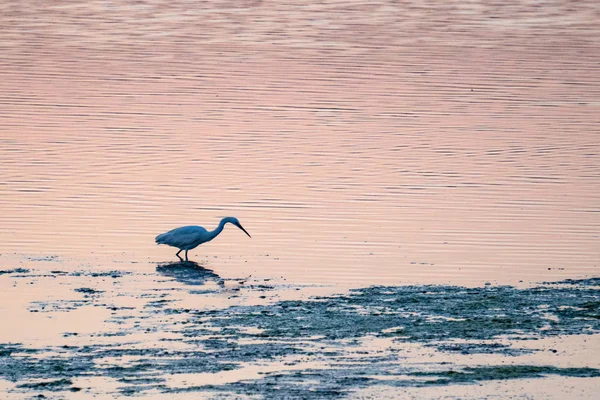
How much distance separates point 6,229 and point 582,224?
7.75 metres

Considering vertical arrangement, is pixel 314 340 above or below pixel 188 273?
above

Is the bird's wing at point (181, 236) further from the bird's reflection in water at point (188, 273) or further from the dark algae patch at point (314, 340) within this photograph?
the dark algae patch at point (314, 340)

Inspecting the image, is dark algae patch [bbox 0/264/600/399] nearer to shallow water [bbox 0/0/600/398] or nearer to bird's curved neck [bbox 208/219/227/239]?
shallow water [bbox 0/0/600/398]

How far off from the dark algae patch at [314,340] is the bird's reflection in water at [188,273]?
488 mm

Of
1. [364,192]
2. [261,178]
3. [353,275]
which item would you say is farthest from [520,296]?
[261,178]

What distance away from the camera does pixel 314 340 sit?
11.1 metres

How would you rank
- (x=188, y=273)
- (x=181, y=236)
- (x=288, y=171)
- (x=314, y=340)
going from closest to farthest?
(x=314, y=340), (x=188, y=273), (x=181, y=236), (x=288, y=171)

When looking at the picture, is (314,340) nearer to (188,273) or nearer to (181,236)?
(188,273)

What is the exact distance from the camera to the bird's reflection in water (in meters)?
14.2

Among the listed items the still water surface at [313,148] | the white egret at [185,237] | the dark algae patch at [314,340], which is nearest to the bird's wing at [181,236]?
the white egret at [185,237]

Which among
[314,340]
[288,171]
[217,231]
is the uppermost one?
[314,340]

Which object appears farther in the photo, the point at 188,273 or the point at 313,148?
the point at 313,148

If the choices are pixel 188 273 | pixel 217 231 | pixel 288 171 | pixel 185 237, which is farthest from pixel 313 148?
pixel 188 273

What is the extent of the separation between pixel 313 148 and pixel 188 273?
840cm
